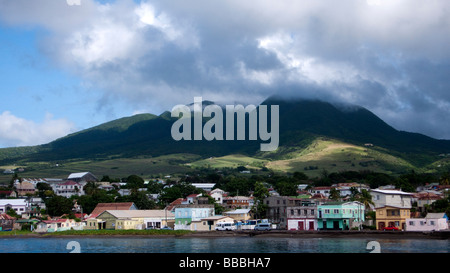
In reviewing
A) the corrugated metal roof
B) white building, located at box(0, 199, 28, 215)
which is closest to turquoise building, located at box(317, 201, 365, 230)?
the corrugated metal roof

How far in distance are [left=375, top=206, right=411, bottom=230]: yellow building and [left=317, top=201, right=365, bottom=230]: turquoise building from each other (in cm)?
→ 267

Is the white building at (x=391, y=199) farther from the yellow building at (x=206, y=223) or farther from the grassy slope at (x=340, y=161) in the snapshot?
the grassy slope at (x=340, y=161)

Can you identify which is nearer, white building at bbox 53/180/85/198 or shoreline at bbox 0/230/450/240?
shoreline at bbox 0/230/450/240

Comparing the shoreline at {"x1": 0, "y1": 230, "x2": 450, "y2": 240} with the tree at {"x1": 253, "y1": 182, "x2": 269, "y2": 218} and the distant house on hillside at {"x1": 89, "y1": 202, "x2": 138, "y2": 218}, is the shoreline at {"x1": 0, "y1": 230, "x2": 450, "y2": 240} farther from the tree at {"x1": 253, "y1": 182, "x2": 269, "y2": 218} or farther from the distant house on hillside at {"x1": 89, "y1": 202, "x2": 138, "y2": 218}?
the distant house on hillside at {"x1": 89, "y1": 202, "x2": 138, "y2": 218}

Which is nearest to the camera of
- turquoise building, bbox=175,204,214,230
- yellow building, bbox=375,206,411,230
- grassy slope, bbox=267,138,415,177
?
yellow building, bbox=375,206,411,230

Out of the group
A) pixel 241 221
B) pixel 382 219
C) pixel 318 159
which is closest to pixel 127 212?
pixel 241 221

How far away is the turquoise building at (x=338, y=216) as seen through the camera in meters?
59.3

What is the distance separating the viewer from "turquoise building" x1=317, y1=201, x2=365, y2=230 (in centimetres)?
5931

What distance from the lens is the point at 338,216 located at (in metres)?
59.3

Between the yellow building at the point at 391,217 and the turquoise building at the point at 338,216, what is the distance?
2.67 metres

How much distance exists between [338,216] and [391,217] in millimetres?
5968

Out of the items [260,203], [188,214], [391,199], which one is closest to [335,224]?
[260,203]
